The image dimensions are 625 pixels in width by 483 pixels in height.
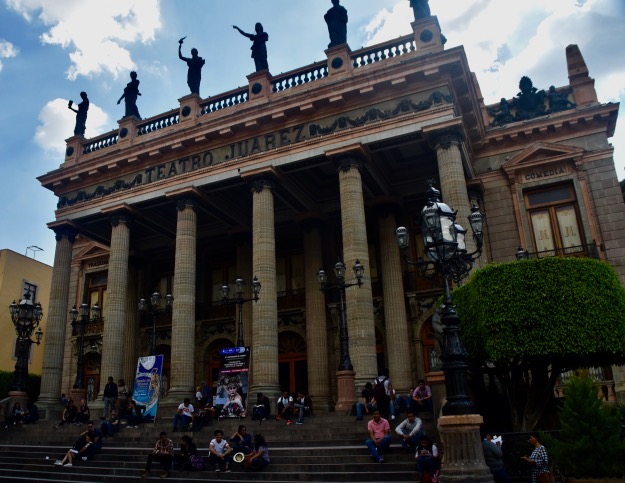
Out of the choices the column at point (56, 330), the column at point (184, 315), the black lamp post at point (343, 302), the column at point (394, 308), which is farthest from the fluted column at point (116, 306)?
the column at point (394, 308)

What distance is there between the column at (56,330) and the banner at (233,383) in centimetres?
930

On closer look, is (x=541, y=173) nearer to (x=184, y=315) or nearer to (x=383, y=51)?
(x=383, y=51)

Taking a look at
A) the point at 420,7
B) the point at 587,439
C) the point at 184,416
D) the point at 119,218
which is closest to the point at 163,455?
the point at 184,416

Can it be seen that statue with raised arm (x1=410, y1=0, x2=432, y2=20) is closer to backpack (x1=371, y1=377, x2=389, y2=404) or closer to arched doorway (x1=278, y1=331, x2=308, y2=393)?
backpack (x1=371, y1=377, x2=389, y2=404)

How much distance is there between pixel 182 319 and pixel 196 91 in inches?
384

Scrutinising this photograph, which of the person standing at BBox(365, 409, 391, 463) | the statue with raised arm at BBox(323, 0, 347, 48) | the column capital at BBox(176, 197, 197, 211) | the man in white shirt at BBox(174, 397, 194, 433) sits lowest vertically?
the person standing at BBox(365, 409, 391, 463)

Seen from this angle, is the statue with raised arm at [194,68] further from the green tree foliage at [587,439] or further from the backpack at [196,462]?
the green tree foliage at [587,439]

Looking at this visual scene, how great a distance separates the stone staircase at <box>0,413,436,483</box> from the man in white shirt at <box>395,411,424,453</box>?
0.66 ft

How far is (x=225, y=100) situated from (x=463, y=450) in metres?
18.1

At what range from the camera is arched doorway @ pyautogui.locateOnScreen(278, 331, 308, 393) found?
941 inches

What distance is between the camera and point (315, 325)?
22.6 meters

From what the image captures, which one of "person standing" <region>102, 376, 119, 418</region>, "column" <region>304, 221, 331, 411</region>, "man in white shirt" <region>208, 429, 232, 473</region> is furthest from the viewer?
"column" <region>304, 221, 331, 411</region>

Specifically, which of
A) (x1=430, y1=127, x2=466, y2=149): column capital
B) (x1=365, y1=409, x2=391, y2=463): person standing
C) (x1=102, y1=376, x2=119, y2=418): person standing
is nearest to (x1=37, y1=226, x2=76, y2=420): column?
(x1=102, y1=376, x2=119, y2=418): person standing

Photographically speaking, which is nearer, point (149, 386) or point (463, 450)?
point (463, 450)
